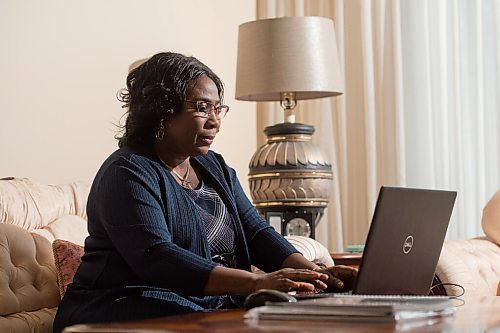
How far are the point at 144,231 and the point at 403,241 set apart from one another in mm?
567

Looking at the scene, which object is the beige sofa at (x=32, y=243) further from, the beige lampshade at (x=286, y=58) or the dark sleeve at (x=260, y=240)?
the beige lampshade at (x=286, y=58)

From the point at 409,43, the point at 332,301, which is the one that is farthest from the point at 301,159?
the point at 332,301

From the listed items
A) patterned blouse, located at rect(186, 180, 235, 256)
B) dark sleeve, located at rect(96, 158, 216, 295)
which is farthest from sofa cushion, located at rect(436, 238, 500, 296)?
dark sleeve, located at rect(96, 158, 216, 295)

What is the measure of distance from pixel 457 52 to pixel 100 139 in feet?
5.88

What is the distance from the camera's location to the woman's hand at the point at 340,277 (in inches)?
82.3

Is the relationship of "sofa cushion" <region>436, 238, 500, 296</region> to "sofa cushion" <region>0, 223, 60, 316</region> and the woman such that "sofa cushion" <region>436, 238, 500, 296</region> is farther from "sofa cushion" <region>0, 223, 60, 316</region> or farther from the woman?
"sofa cushion" <region>0, 223, 60, 316</region>

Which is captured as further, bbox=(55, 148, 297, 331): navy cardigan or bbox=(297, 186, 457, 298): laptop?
bbox=(55, 148, 297, 331): navy cardigan

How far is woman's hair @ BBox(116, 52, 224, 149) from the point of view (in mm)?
2412

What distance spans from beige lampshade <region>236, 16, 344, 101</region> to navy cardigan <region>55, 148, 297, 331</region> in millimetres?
1477

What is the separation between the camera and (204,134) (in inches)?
95.0

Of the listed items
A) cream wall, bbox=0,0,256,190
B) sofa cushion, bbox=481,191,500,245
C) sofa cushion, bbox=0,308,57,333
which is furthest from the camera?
sofa cushion, bbox=481,191,500,245

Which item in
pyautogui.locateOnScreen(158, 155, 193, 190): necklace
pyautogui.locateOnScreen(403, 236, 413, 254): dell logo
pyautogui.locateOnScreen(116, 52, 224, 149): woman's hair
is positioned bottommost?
pyautogui.locateOnScreen(403, 236, 413, 254): dell logo

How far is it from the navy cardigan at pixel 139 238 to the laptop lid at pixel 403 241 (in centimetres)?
38

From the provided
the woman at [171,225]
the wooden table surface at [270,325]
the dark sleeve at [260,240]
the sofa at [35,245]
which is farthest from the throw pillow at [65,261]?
the wooden table surface at [270,325]
